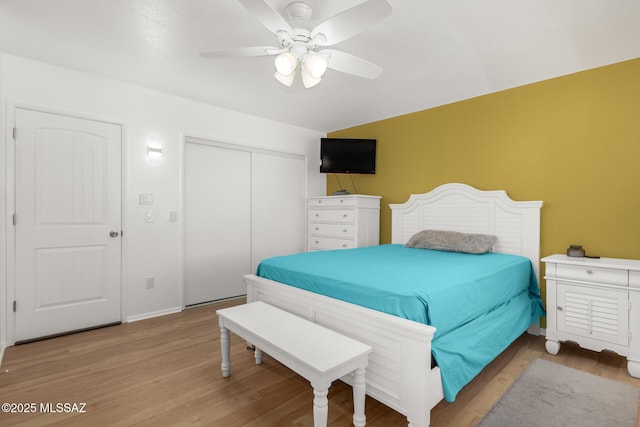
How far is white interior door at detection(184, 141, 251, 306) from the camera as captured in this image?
3787 millimetres

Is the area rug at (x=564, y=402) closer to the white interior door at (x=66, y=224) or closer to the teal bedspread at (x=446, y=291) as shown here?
the teal bedspread at (x=446, y=291)

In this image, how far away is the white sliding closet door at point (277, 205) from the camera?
14.5ft

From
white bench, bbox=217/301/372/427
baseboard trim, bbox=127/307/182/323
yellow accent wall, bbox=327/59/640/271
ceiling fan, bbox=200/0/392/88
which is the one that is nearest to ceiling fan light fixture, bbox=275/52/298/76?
ceiling fan, bbox=200/0/392/88

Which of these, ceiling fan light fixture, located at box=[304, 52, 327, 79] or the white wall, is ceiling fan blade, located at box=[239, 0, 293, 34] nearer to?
ceiling fan light fixture, located at box=[304, 52, 327, 79]

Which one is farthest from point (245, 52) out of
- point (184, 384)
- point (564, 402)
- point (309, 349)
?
point (564, 402)

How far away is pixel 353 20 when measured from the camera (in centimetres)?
160

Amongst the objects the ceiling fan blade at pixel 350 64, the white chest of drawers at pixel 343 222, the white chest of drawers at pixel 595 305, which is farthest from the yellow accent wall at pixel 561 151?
the ceiling fan blade at pixel 350 64

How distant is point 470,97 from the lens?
11.4ft

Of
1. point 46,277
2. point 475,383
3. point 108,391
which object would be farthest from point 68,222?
point 475,383

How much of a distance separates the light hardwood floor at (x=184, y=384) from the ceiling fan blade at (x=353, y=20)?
2074 mm

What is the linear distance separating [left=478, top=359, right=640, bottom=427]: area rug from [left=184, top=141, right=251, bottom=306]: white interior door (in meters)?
3.22

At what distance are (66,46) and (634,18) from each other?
4.07 m

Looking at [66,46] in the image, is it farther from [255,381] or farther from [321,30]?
[255,381]

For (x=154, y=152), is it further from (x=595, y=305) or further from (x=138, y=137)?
(x=595, y=305)
